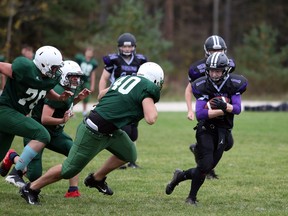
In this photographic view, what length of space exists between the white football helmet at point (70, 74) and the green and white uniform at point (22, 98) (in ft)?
0.78

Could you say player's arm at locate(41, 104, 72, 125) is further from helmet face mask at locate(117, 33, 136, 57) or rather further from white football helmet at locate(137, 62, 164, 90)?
helmet face mask at locate(117, 33, 136, 57)

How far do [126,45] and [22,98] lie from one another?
10.8ft

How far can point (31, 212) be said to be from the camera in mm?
6418

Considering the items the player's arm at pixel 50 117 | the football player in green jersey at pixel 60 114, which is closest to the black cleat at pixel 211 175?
the football player in green jersey at pixel 60 114

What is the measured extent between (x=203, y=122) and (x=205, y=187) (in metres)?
1.33

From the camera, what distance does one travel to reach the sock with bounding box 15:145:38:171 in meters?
7.07

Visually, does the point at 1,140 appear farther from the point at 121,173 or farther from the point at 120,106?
the point at 121,173

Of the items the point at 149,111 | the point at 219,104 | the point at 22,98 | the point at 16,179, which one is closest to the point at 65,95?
the point at 22,98

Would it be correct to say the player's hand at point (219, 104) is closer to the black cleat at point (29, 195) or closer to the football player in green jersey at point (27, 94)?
the football player in green jersey at point (27, 94)

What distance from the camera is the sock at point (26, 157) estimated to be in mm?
7066

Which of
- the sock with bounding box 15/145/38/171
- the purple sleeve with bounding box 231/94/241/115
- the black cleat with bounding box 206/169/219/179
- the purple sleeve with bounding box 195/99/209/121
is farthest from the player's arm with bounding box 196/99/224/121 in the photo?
the black cleat with bounding box 206/169/219/179

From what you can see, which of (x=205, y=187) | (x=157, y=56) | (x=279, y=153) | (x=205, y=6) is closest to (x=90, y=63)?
(x=279, y=153)

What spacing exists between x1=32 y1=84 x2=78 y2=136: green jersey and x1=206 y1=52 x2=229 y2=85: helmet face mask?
155 centimetres

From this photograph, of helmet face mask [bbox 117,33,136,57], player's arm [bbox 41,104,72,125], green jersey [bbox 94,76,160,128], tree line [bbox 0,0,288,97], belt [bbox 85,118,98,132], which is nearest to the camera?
green jersey [bbox 94,76,160,128]
